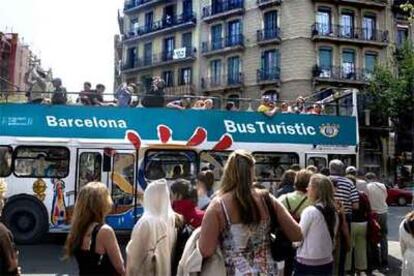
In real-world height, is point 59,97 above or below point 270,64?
below

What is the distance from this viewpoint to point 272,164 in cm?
1480

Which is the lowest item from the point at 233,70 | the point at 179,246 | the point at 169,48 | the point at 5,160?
the point at 179,246

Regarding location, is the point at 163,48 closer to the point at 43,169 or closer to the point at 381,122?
the point at 381,122

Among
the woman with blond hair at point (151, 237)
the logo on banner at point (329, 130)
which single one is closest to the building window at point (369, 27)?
the logo on banner at point (329, 130)

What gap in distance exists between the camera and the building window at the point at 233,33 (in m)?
48.3

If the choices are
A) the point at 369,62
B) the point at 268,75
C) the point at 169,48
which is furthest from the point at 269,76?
the point at 169,48

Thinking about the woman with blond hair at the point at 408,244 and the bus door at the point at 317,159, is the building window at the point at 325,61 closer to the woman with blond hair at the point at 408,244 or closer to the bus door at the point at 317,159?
the bus door at the point at 317,159

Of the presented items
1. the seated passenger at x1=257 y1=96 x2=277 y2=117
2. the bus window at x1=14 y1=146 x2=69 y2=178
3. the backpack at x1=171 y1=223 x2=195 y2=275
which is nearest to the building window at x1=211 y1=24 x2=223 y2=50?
the seated passenger at x1=257 y1=96 x2=277 y2=117

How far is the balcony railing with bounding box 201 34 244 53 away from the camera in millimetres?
48000

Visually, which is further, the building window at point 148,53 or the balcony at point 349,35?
the building window at point 148,53

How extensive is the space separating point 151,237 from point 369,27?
148 ft

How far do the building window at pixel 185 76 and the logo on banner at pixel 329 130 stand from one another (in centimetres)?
3714

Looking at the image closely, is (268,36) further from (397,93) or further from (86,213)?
(86,213)

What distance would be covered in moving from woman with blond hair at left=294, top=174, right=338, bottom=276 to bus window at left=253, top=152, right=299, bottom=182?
874 cm
